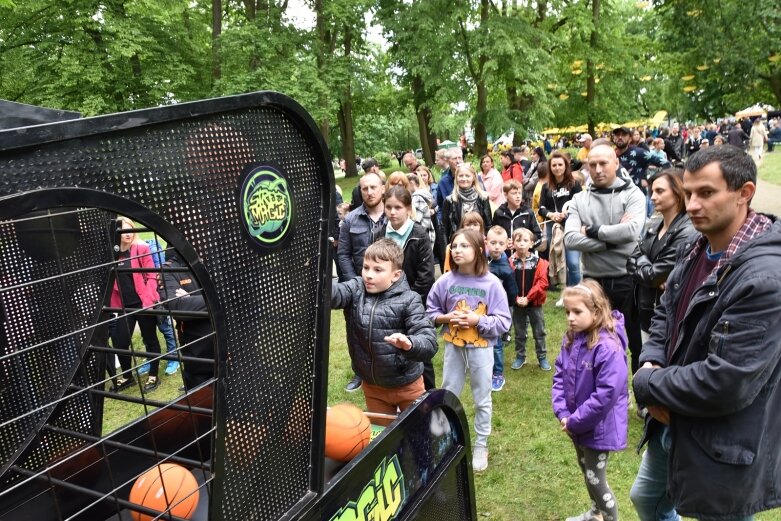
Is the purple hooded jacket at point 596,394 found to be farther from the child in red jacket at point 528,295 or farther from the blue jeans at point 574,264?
the blue jeans at point 574,264

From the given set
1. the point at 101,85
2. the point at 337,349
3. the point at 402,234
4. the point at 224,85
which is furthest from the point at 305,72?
the point at 402,234

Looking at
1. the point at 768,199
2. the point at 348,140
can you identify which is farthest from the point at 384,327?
the point at 348,140

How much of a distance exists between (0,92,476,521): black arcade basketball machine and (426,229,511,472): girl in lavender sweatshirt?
3.79ft

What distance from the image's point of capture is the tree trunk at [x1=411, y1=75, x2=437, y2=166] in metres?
23.8

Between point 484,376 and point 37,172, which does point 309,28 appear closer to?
point 484,376

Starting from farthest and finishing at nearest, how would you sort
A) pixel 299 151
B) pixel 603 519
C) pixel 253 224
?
pixel 603 519, pixel 299 151, pixel 253 224

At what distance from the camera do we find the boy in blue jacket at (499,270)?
15.9ft

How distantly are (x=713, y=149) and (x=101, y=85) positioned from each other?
623 inches

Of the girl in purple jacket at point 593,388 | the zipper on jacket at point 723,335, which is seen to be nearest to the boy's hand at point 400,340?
the girl in purple jacket at point 593,388

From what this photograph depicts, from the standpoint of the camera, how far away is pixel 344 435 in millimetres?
2170

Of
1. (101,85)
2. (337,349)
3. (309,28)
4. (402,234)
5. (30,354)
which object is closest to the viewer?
(30,354)

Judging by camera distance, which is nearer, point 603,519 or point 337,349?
point 603,519

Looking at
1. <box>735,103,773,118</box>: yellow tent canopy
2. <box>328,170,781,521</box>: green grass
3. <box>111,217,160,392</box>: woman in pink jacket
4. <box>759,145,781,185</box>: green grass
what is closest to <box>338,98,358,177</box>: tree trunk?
<box>759,145,781,185</box>: green grass

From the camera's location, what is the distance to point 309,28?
20078mm
